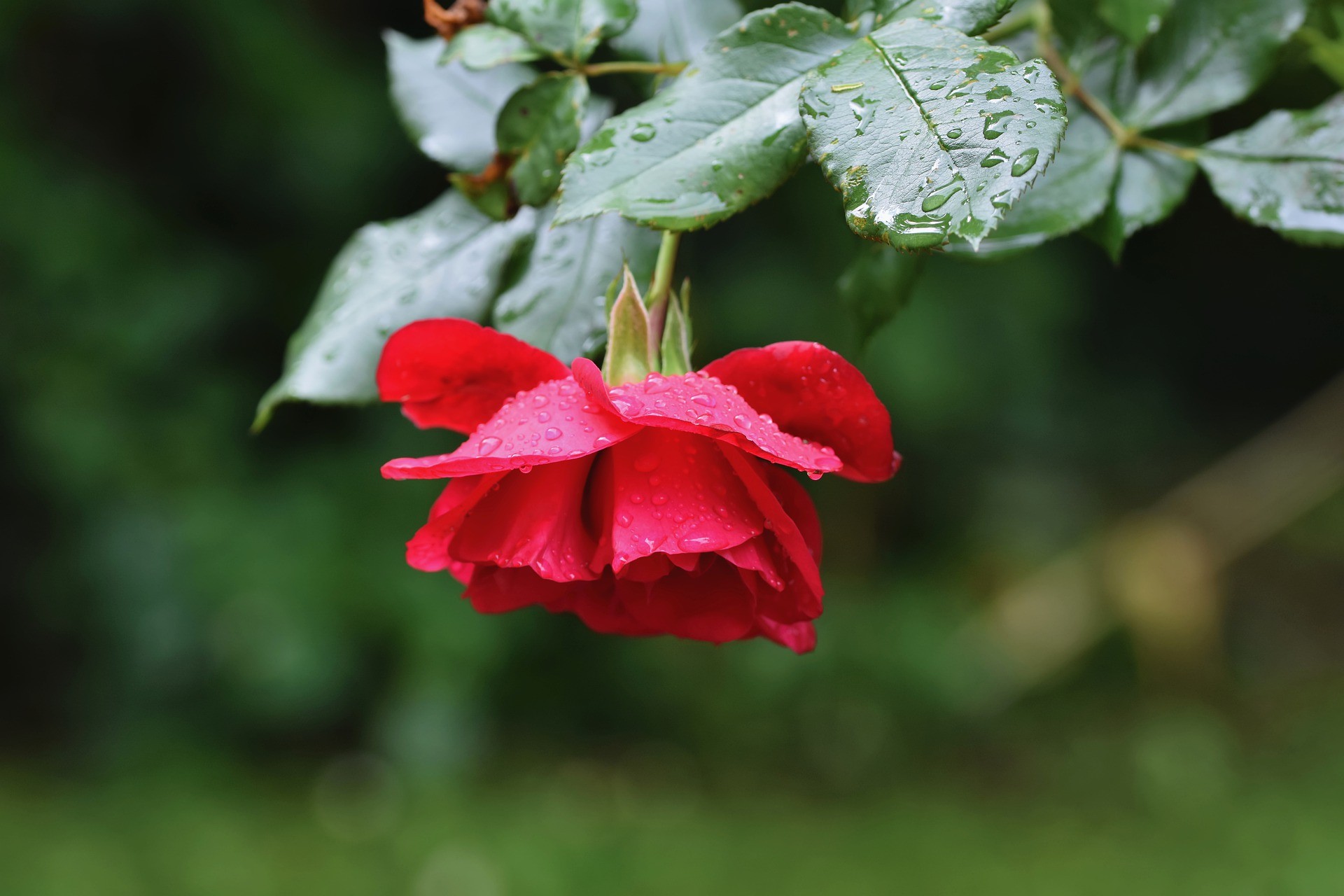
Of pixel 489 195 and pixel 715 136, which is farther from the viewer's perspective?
pixel 489 195

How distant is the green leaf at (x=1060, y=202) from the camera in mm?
412

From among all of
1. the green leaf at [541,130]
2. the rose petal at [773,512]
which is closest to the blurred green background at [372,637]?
the green leaf at [541,130]

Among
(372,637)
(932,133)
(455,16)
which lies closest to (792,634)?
(932,133)

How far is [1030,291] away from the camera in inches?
77.5

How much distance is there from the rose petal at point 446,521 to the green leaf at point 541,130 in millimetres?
125

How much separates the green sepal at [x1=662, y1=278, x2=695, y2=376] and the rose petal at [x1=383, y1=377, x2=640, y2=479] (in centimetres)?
5

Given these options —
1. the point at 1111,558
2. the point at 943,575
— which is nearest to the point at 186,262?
the point at 943,575

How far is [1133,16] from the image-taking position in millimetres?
427

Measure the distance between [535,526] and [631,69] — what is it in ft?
0.67

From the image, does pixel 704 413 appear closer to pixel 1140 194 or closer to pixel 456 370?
pixel 456 370

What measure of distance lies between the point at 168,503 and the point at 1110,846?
1787 mm

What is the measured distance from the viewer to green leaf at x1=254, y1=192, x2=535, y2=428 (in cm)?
45

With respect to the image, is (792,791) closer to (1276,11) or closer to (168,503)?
(168,503)

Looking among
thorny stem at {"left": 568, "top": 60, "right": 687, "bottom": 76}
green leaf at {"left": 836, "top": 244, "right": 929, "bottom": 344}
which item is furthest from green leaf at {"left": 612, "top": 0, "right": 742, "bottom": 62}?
green leaf at {"left": 836, "top": 244, "right": 929, "bottom": 344}
